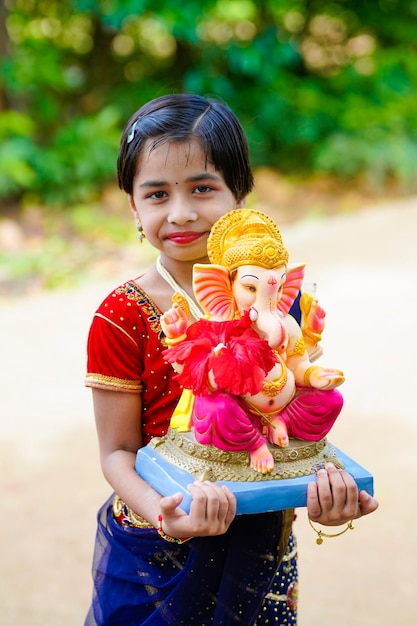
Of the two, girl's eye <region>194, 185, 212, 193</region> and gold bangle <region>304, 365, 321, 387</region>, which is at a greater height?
girl's eye <region>194, 185, 212, 193</region>

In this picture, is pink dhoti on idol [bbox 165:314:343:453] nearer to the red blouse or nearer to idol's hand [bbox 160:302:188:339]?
idol's hand [bbox 160:302:188:339]

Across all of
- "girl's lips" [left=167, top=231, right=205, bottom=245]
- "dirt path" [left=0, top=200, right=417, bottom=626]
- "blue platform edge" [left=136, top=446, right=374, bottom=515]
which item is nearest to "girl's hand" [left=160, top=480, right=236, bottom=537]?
"blue platform edge" [left=136, top=446, right=374, bottom=515]

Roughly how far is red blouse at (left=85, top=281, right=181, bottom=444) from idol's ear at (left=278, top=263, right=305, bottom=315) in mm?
343

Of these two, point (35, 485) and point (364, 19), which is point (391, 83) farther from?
point (35, 485)

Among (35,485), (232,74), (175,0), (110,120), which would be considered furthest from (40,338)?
(232,74)

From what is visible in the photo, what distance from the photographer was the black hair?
5.45ft

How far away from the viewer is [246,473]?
1.42 m

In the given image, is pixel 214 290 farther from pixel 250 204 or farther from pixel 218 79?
pixel 218 79

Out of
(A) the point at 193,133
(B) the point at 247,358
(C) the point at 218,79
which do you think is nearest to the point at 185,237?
(A) the point at 193,133

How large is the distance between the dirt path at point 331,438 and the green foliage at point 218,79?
8.02ft

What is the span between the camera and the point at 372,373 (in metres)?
5.30

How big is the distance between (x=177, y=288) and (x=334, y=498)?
0.55 meters

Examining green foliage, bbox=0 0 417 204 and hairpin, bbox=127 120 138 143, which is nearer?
→ hairpin, bbox=127 120 138 143

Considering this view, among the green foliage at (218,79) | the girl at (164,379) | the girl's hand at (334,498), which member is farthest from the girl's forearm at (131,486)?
the green foliage at (218,79)
